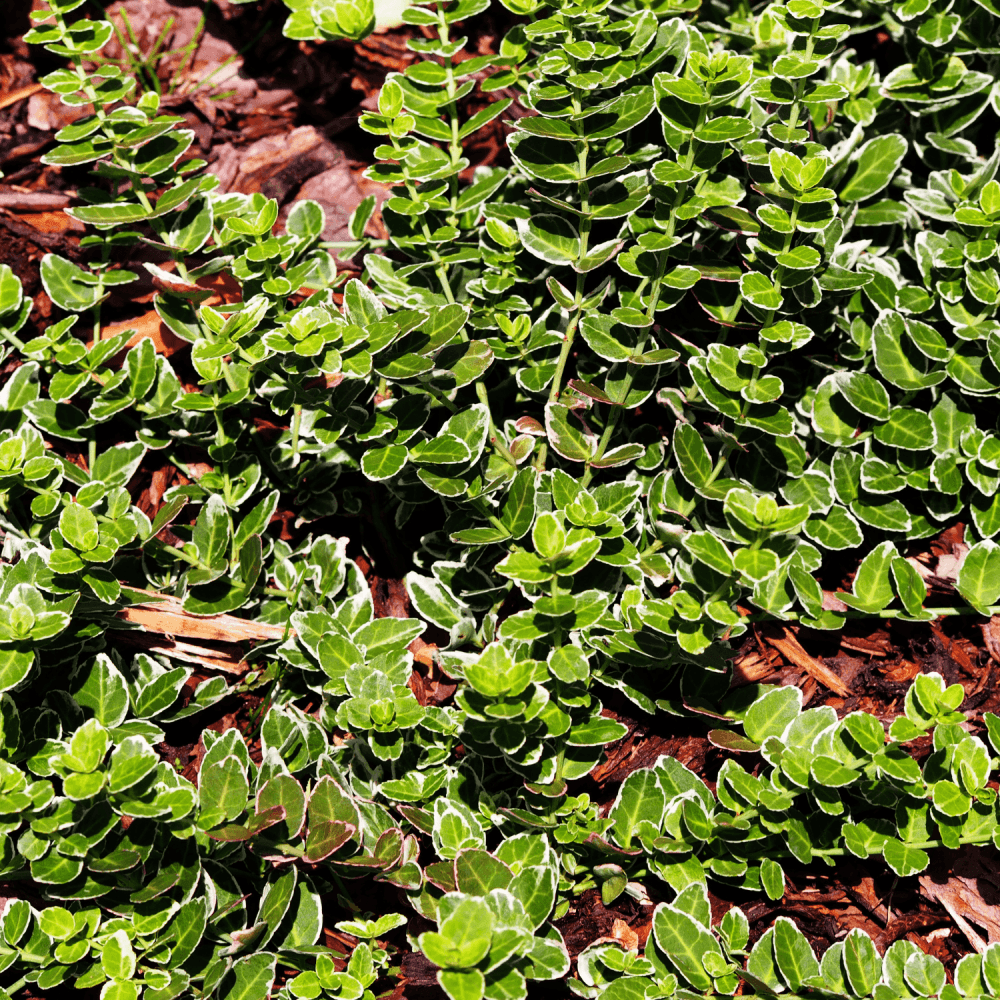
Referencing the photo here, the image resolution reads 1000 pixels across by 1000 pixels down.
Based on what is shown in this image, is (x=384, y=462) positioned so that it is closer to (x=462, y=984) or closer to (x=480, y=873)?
(x=480, y=873)

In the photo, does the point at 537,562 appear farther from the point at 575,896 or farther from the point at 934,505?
the point at 934,505

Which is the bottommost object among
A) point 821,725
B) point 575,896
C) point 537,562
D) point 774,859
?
point 575,896

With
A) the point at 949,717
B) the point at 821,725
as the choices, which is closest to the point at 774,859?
the point at 821,725

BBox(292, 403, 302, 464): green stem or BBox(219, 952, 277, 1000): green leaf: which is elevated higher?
BBox(292, 403, 302, 464): green stem

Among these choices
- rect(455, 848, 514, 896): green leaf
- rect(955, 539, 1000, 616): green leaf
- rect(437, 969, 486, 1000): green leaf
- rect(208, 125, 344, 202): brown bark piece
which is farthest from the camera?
rect(208, 125, 344, 202): brown bark piece

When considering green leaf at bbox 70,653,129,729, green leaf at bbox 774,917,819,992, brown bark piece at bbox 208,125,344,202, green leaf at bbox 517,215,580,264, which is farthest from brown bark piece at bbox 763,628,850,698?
brown bark piece at bbox 208,125,344,202

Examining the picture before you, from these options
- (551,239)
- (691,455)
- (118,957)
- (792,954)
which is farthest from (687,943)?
(551,239)

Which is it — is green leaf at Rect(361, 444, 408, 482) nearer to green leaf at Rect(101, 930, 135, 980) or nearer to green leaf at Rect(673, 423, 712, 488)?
green leaf at Rect(673, 423, 712, 488)

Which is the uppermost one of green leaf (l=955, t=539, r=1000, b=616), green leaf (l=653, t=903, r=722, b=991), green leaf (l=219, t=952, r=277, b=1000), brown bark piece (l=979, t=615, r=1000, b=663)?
green leaf (l=955, t=539, r=1000, b=616)

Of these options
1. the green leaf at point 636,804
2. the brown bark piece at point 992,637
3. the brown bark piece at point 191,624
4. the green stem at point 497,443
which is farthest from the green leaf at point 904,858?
the brown bark piece at point 191,624
